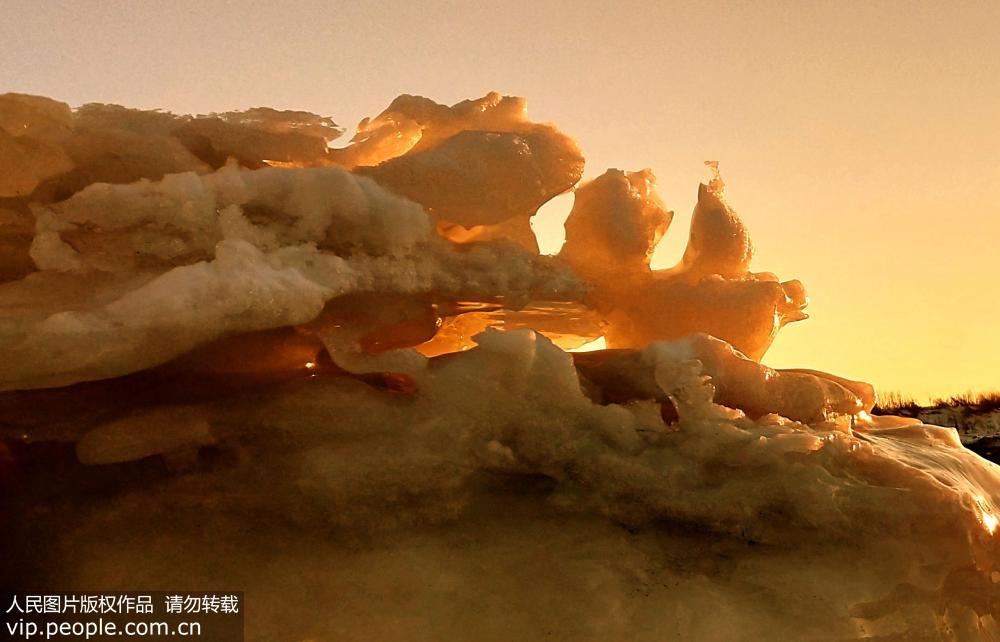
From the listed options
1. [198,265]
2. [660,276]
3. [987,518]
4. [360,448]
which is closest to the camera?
[198,265]

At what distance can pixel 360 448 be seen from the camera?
2.61m

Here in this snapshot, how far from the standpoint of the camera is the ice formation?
238 cm

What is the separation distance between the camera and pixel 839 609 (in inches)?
97.1

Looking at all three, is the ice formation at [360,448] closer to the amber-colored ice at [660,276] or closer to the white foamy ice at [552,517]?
the white foamy ice at [552,517]

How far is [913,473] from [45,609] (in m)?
2.87

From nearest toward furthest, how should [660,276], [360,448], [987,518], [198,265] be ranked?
[198,265]
[360,448]
[987,518]
[660,276]

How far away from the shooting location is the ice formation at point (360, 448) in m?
2.38

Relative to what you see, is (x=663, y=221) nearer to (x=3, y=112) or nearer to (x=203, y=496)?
(x=203, y=496)

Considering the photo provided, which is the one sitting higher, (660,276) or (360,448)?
(660,276)

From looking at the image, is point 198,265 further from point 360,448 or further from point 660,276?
A: point 660,276

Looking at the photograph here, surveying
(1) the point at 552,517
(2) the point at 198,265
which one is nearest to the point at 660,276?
(1) the point at 552,517

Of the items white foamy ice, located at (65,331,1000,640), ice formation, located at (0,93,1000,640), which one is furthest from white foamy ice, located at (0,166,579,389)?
white foamy ice, located at (65,331,1000,640)

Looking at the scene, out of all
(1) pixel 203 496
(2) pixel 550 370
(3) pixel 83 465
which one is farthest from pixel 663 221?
(3) pixel 83 465

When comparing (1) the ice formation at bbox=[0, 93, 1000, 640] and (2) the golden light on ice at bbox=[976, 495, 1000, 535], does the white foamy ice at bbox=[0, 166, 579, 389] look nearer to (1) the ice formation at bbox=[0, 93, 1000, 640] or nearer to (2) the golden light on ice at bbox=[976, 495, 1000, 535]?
(1) the ice formation at bbox=[0, 93, 1000, 640]
